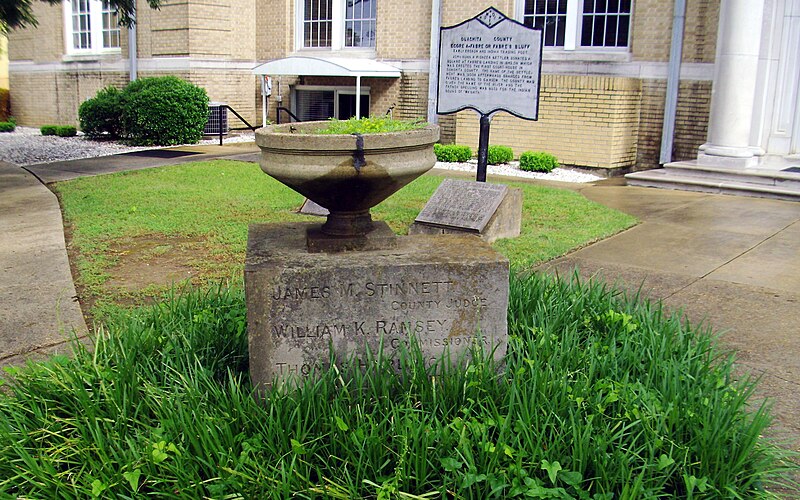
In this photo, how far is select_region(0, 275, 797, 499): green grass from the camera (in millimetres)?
3189

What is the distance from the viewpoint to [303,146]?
3957 mm

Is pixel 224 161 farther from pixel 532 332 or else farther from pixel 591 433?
pixel 591 433

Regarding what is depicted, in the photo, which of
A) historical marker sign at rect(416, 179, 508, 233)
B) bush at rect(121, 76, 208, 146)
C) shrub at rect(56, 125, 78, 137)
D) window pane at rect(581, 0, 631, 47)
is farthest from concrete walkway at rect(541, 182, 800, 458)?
shrub at rect(56, 125, 78, 137)

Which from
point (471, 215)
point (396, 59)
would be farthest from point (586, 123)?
point (471, 215)

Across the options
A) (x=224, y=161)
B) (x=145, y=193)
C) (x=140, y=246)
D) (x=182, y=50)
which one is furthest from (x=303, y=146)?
(x=182, y=50)

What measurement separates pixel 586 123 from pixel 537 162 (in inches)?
42.0

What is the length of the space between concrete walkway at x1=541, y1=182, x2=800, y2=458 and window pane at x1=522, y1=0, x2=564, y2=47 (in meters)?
5.30

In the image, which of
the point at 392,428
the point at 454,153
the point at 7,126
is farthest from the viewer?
the point at 7,126

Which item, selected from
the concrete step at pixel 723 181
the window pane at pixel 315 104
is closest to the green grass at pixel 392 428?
the concrete step at pixel 723 181

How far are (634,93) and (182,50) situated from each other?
10757 millimetres

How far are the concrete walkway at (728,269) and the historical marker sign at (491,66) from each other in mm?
1766

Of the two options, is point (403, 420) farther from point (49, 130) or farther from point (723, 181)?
point (49, 130)

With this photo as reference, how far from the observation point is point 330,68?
1700cm

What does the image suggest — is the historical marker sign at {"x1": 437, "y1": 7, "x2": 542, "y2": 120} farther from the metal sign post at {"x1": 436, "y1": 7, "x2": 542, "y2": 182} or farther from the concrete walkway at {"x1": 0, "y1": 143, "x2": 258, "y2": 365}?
the concrete walkway at {"x1": 0, "y1": 143, "x2": 258, "y2": 365}
